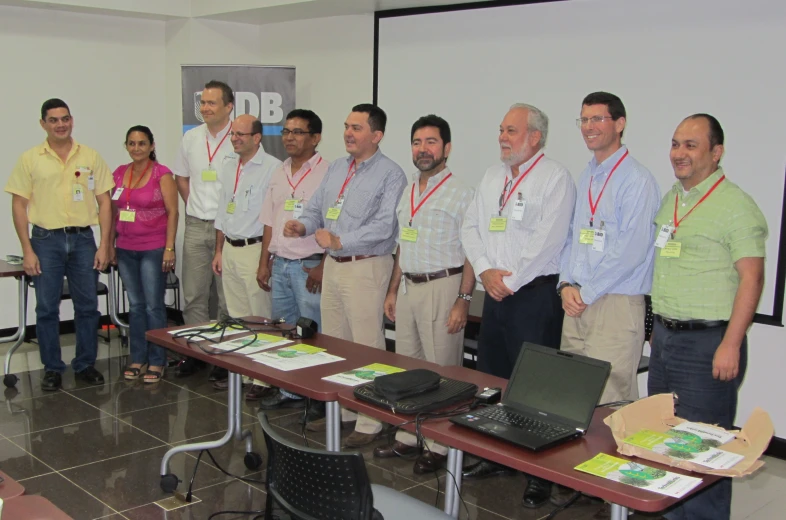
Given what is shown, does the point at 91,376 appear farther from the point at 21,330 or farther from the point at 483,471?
the point at 483,471

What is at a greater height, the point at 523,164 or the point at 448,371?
the point at 523,164

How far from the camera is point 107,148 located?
263 inches

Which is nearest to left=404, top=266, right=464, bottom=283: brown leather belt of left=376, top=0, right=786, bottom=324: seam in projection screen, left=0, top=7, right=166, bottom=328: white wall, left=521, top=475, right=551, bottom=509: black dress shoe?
left=521, top=475, right=551, bottom=509: black dress shoe

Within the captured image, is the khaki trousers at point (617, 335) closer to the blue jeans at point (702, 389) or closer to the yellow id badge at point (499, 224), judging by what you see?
the blue jeans at point (702, 389)

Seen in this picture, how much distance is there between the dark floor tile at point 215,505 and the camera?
127 inches

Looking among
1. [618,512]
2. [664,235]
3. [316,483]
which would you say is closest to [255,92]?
[664,235]

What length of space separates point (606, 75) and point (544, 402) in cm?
283

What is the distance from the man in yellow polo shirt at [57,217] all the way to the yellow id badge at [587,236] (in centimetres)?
321

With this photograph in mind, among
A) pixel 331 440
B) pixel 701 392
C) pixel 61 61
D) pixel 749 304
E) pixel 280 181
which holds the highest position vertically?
pixel 61 61

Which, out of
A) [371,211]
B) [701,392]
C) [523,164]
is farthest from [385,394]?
[371,211]

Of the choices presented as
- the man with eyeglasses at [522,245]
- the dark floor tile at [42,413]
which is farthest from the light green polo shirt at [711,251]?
the dark floor tile at [42,413]

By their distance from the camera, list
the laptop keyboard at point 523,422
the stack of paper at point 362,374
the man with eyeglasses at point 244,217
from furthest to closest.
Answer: the man with eyeglasses at point 244,217
the stack of paper at point 362,374
the laptop keyboard at point 523,422

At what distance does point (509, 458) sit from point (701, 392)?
1.21 meters

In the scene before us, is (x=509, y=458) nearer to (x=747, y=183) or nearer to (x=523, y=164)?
(x=523, y=164)
